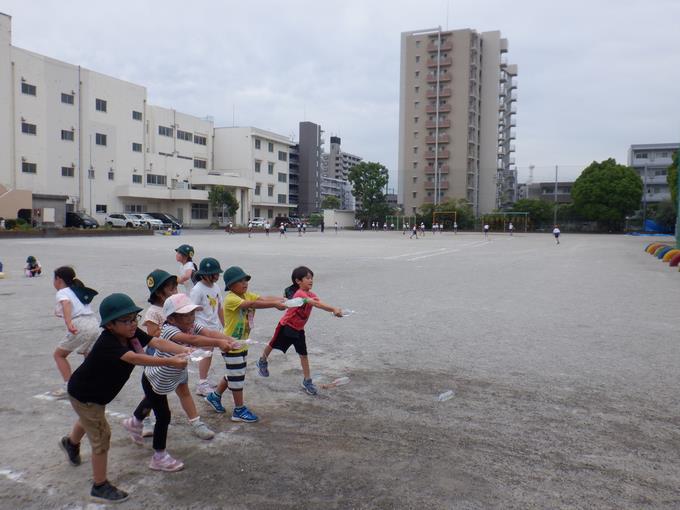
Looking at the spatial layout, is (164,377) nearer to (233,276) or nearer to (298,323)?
(233,276)

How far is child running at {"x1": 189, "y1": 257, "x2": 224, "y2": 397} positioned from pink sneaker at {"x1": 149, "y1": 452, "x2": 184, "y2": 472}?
4.20ft

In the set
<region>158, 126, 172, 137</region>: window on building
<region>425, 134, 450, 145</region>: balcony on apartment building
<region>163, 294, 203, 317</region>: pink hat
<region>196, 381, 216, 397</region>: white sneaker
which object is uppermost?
<region>425, 134, 450, 145</region>: balcony on apartment building

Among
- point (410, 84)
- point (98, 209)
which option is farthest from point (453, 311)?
point (410, 84)

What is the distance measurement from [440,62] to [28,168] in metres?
57.5

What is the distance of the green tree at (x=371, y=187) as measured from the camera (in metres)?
77.8

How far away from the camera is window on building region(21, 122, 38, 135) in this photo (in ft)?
148

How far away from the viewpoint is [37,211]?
43.6 metres

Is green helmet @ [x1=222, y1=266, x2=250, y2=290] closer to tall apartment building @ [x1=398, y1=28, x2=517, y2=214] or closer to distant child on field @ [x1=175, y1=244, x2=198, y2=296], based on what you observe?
distant child on field @ [x1=175, y1=244, x2=198, y2=296]

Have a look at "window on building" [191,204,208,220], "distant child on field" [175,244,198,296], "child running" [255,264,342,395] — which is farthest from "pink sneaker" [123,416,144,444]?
"window on building" [191,204,208,220]

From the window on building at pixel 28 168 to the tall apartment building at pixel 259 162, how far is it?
2731 cm

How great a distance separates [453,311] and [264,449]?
6.49 m

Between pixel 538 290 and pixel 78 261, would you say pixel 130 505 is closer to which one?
pixel 538 290

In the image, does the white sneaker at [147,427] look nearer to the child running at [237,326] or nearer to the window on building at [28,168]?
the child running at [237,326]

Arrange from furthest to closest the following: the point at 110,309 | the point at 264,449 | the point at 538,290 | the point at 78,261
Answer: the point at 78,261 → the point at 538,290 → the point at 264,449 → the point at 110,309
